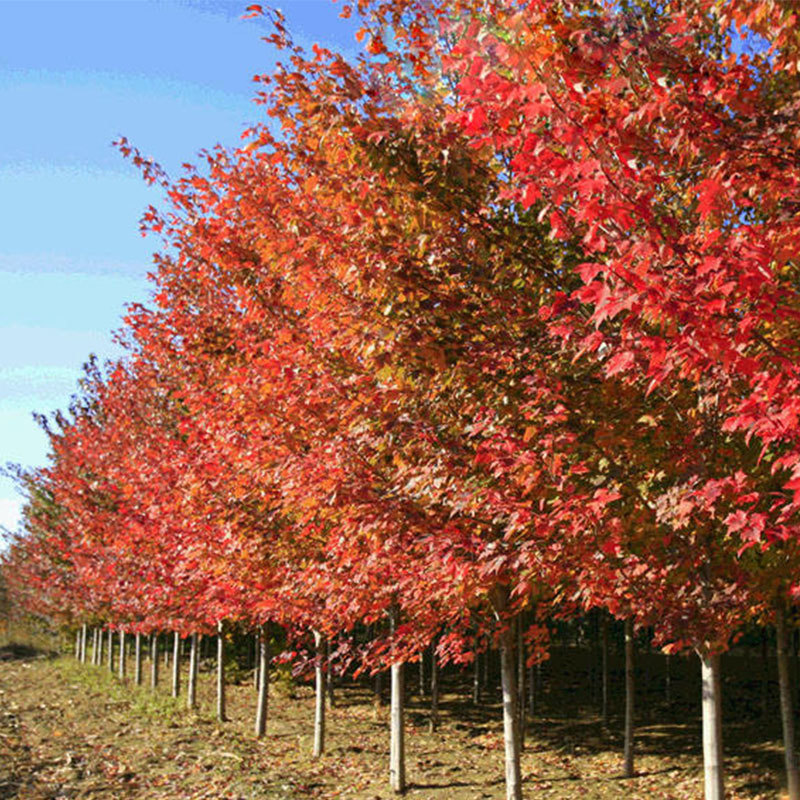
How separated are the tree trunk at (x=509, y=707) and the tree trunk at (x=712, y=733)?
2.72 metres

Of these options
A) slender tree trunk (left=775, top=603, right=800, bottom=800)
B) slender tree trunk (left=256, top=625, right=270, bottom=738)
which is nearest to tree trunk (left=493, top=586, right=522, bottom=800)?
slender tree trunk (left=775, top=603, right=800, bottom=800)

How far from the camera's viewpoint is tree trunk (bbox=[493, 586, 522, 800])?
1005 cm

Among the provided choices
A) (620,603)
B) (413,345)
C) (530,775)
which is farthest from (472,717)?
(413,345)

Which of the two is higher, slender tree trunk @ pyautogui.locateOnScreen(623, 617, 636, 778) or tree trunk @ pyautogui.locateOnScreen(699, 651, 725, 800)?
tree trunk @ pyautogui.locateOnScreen(699, 651, 725, 800)

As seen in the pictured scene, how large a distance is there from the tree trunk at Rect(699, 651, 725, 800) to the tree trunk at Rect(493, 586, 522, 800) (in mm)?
2721

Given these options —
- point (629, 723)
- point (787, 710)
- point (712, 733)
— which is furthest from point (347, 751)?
point (712, 733)

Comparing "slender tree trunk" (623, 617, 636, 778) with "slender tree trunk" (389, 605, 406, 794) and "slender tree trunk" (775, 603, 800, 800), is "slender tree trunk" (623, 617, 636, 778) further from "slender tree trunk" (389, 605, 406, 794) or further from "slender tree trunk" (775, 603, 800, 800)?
"slender tree trunk" (389, 605, 406, 794)

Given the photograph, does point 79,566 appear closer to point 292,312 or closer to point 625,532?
point 292,312

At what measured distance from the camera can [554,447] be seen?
6242mm

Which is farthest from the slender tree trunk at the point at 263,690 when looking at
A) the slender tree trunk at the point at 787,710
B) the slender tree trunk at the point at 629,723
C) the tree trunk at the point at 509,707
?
the slender tree trunk at the point at 787,710

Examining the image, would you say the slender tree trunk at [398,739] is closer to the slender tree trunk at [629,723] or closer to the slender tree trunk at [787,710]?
the slender tree trunk at [629,723]

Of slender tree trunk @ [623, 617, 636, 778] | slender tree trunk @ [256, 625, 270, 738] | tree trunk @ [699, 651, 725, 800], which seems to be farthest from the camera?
slender tree trunk @ [256, 625, 270, 738]

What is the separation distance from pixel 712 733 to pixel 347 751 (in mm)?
11136

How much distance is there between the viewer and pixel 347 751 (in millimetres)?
16609
